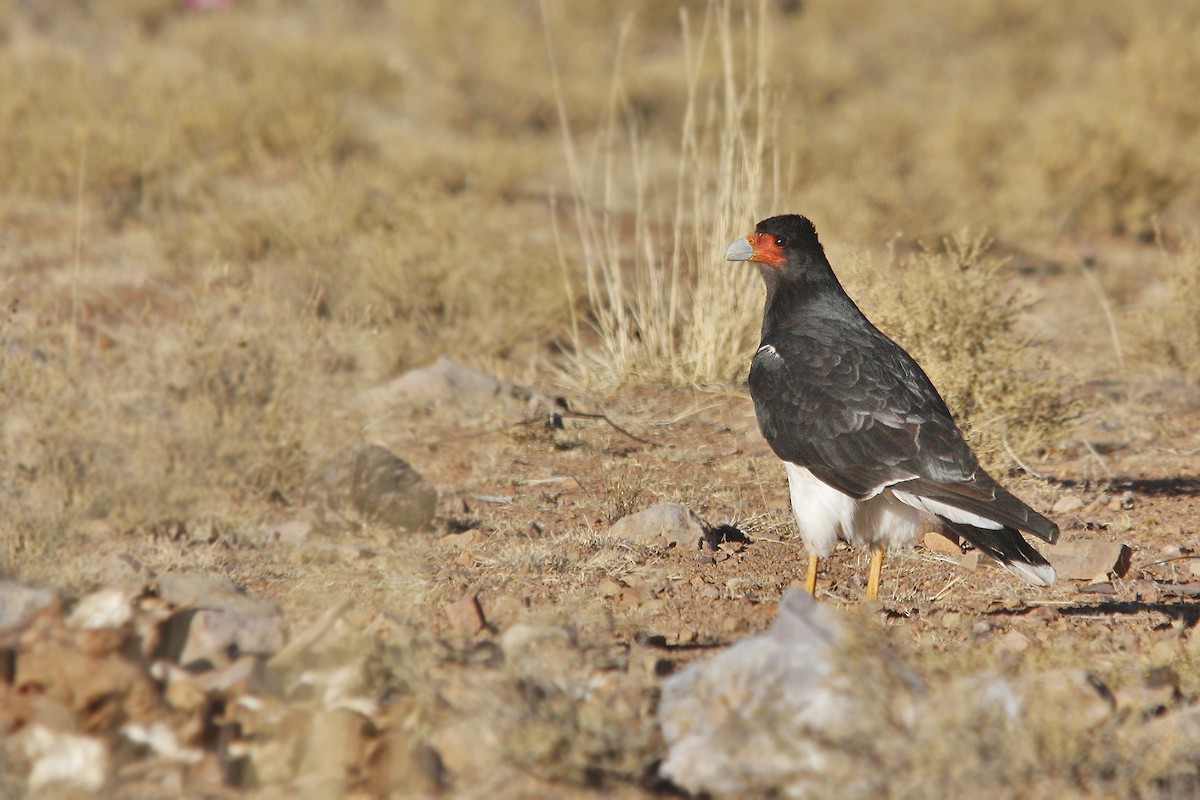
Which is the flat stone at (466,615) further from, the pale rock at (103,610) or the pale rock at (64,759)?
the pale rock at (64,759)

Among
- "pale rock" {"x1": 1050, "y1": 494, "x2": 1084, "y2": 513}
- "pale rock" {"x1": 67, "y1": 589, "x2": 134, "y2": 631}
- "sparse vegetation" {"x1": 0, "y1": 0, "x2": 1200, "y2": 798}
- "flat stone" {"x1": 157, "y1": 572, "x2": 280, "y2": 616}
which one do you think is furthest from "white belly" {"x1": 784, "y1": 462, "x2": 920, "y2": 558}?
"pale rock" {"x1": 67, "y1": 589, "x2": 134, "y2": 631}

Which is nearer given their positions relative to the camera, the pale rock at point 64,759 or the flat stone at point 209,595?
the pale rock at point 64,759

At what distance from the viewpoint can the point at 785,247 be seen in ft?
18.9

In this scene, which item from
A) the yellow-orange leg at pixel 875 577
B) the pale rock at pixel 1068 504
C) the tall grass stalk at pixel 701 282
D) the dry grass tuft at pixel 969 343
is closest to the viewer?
the yellow-orange leg at pixel 875 577

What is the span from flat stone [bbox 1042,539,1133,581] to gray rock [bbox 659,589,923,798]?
219cm

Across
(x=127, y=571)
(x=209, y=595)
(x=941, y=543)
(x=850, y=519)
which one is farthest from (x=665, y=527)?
(x=127, y=571)

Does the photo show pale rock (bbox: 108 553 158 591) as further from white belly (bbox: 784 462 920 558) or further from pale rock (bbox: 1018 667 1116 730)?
pale rock (bbox: 1018 667 1116 730)

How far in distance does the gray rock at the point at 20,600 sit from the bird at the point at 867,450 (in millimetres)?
2747

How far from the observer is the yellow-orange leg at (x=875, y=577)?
197 inches

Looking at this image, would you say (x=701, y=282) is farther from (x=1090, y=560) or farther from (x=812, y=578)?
(x=1090, y=560)

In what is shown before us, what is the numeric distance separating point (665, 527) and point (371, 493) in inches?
55.5

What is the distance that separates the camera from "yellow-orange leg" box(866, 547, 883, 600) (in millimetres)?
5000

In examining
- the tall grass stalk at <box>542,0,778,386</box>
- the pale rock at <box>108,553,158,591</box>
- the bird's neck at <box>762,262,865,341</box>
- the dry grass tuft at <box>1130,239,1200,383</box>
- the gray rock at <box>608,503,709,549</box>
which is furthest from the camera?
the dry grass tuft at <box>1130,239,1200,383</box>

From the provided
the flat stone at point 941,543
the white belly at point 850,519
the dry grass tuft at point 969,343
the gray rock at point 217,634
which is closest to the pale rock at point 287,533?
the gray rock at point 217,634
